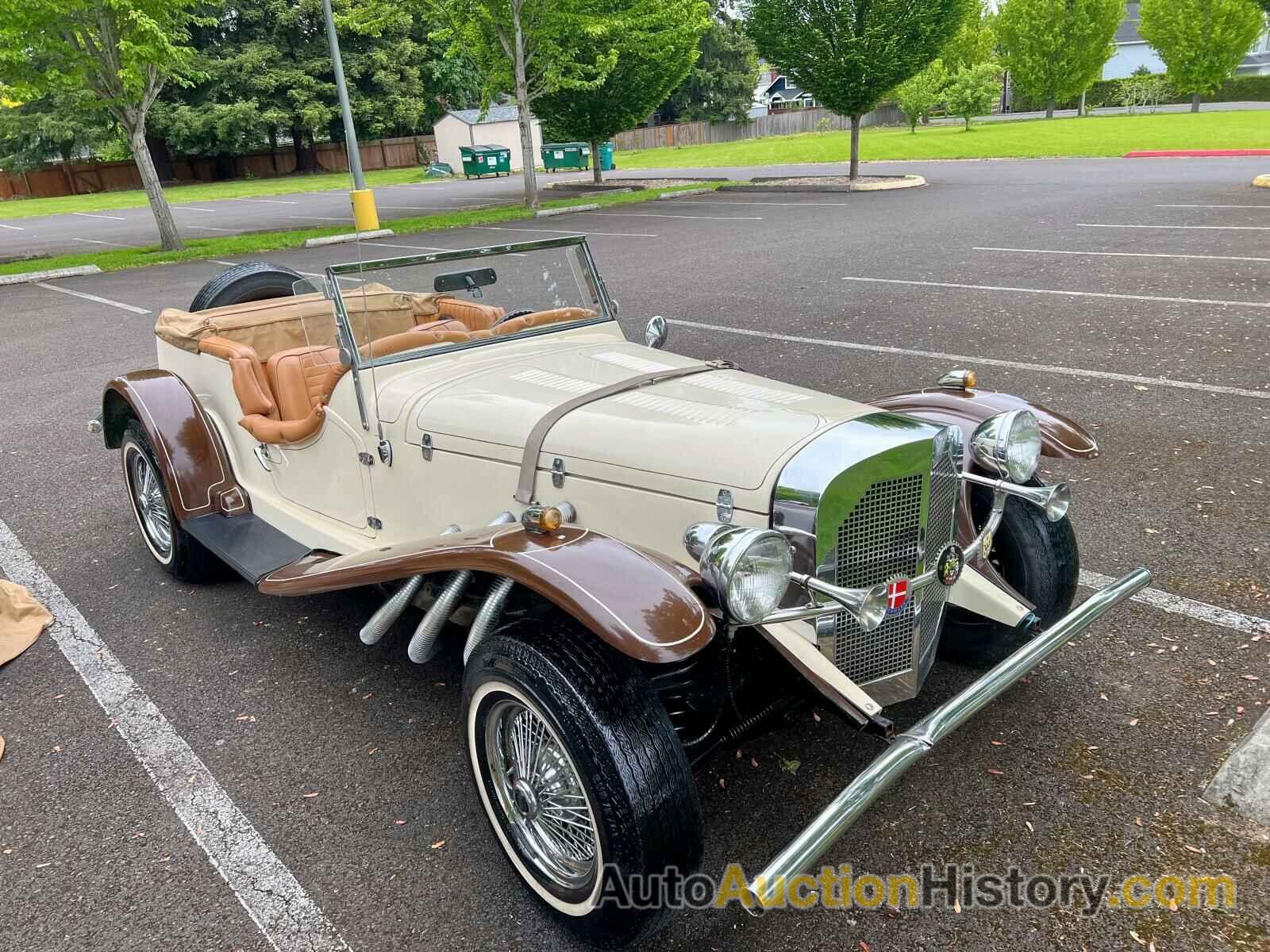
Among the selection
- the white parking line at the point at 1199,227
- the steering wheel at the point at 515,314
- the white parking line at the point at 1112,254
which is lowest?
the white parking line at the point at 1112,254

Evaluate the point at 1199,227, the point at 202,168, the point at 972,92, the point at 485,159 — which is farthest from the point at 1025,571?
the point at 202,168

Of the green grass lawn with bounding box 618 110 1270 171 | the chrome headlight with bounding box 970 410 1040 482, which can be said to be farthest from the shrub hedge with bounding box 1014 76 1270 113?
the chrome headlight with bounding box 970 410 1040 482

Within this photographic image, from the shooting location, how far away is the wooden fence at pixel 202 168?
40.8 m

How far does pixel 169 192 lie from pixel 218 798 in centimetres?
3907

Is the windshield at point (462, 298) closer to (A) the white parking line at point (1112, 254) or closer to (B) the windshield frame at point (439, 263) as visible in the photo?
(B) the windshield frame at point (439, 263)

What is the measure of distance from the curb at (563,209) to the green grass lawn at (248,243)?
222 mm

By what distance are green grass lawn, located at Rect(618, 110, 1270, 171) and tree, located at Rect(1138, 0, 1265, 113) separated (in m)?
2.37

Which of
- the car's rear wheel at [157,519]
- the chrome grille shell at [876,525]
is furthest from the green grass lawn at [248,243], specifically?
the chrome grille shell at [876,525]

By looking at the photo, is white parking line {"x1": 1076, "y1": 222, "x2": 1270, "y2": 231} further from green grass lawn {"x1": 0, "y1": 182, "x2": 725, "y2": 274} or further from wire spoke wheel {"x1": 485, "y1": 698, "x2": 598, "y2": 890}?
wire spoke wheel {"x1": 485, "y1": 698, "x2": 598, "y2": 890}

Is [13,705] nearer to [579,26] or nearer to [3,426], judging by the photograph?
[3,426]

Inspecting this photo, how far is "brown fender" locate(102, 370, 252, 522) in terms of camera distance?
413cm

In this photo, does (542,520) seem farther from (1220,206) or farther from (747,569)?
(1220,206)

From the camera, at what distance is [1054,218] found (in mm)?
13992

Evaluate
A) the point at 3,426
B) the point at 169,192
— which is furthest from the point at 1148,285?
the point at 169,192
